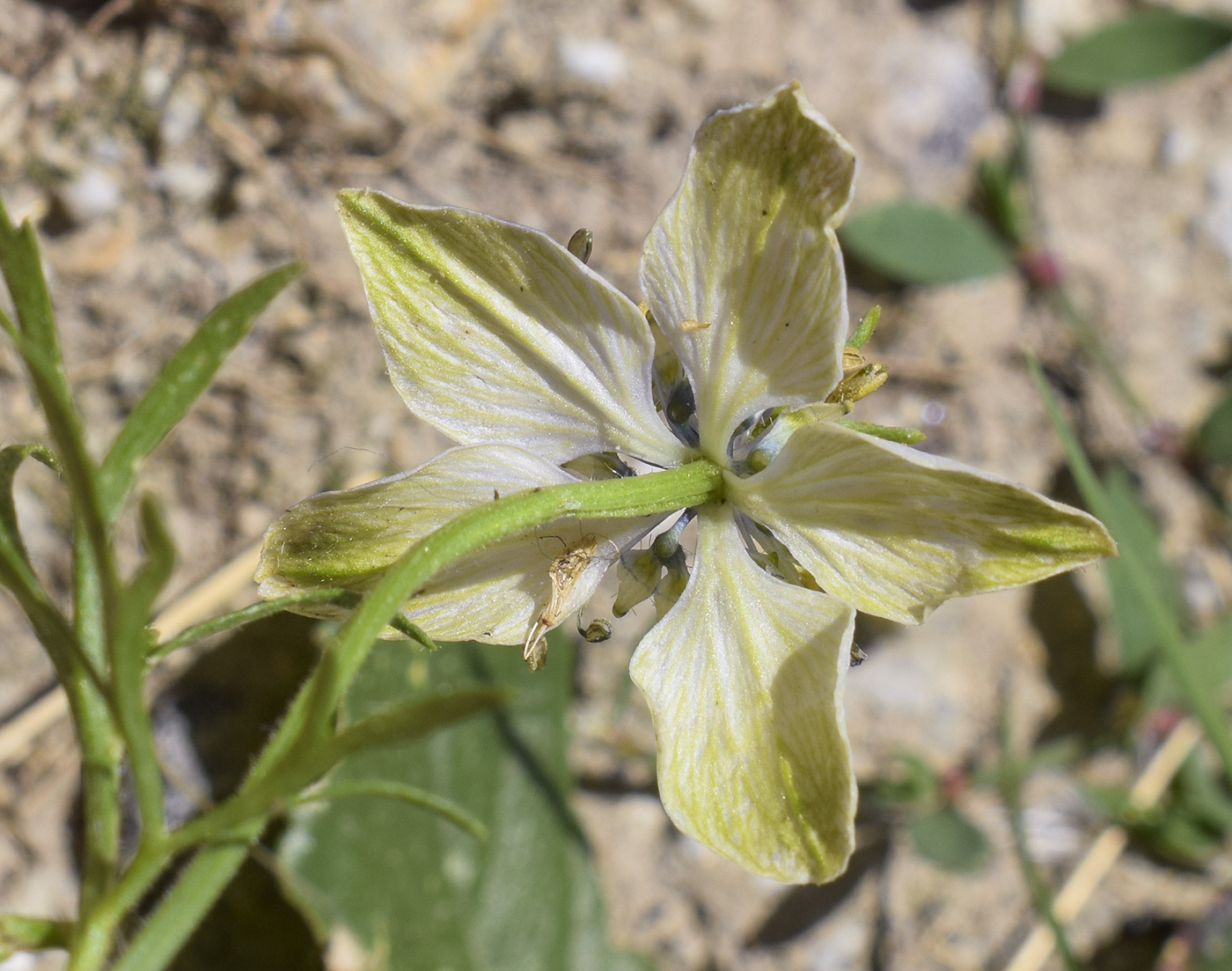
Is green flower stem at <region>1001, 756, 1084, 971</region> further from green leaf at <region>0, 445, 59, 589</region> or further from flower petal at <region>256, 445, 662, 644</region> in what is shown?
green leaf at <region>0, 445, 59, 589</region>

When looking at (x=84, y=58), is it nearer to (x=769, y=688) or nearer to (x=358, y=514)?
(x=358, y=514)

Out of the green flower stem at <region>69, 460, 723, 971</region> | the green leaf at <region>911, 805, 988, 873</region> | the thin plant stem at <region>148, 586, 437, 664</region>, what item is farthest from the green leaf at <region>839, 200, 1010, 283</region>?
the thin plant stem at <region>148, 586, 437, 664</region>

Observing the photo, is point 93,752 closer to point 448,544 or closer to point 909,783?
point 448,544

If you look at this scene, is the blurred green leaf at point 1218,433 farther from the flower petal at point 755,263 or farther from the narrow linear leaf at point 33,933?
the narrow linear leaf at point 33,933

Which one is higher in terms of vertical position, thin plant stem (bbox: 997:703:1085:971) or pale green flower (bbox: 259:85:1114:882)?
pale green flower (bbox: 259:85:1114:882)

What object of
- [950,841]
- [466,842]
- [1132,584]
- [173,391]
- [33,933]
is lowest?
[950,841]

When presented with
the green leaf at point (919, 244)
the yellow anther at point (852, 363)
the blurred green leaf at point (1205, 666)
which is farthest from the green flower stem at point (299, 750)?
the blurred green leaf at point (1205, 666)

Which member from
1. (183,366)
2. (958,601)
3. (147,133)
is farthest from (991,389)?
(183,366)

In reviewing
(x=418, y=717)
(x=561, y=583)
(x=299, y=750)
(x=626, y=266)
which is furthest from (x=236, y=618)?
(x=626, y=266)
